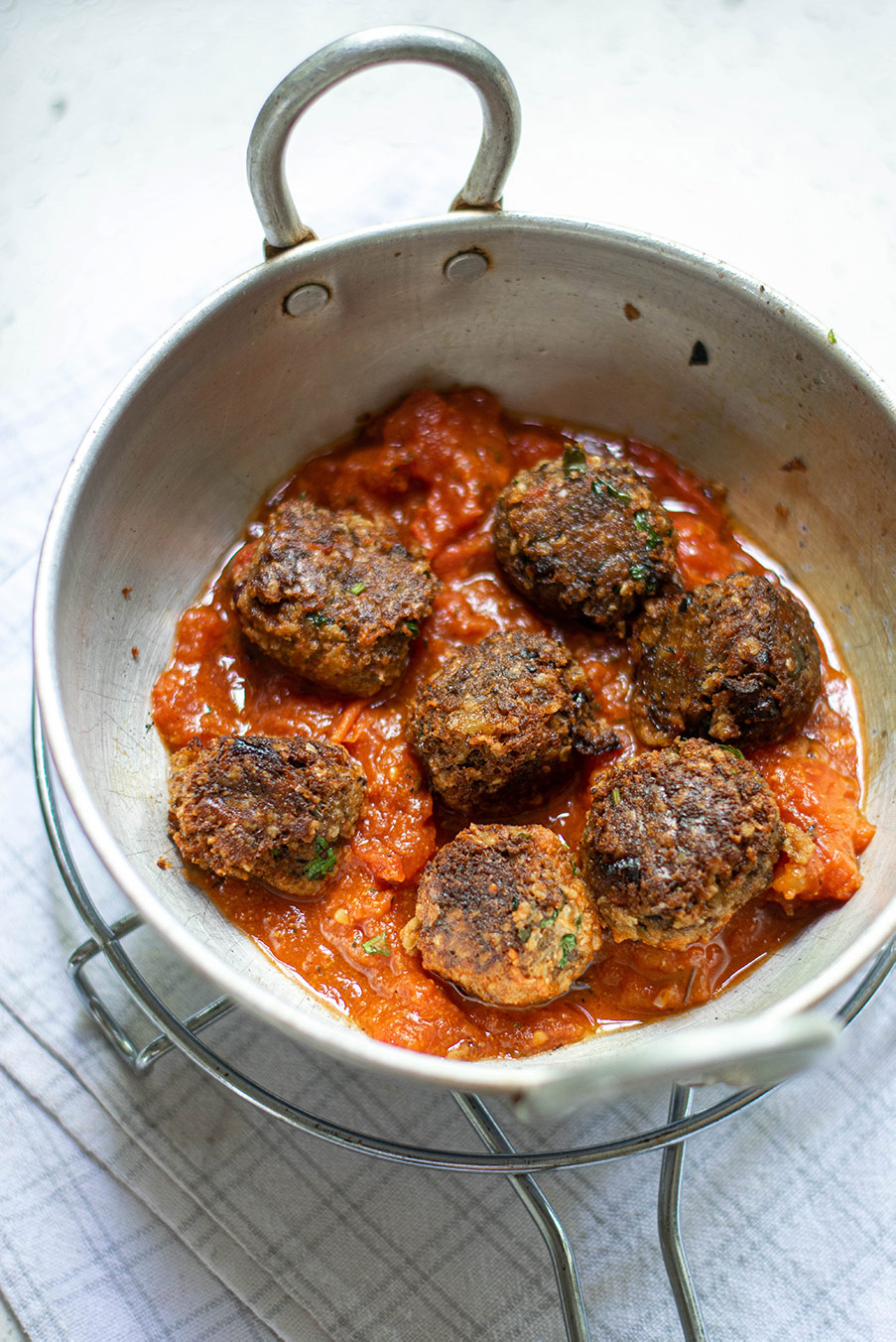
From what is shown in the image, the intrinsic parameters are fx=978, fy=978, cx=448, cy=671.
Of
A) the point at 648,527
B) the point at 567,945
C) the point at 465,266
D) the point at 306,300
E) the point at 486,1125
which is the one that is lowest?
the point at 486,1125

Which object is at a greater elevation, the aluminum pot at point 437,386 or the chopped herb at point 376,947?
the aluminum pot at point 437,386

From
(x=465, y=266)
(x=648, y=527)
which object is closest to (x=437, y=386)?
(x=465, y=266)

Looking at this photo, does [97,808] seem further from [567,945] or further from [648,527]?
[648,527]

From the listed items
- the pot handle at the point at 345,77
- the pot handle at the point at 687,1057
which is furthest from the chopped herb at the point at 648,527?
the pot handle at the point at 687,1057

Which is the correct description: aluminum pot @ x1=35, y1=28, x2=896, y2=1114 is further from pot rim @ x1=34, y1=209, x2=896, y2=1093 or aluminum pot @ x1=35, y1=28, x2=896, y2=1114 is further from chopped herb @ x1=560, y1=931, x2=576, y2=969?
chopped herb @ x1=560, y1=931, x2=576, y2=969

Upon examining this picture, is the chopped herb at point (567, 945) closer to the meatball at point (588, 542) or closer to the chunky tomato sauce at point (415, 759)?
the chunky tomato sauce at point (415, 759)

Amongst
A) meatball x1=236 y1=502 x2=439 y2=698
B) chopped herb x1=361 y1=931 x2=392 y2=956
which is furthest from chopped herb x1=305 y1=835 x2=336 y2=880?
meatball x1=236 y1=502 x2=439 y2=698

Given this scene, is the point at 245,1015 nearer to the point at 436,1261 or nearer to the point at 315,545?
the point at 436,1261
